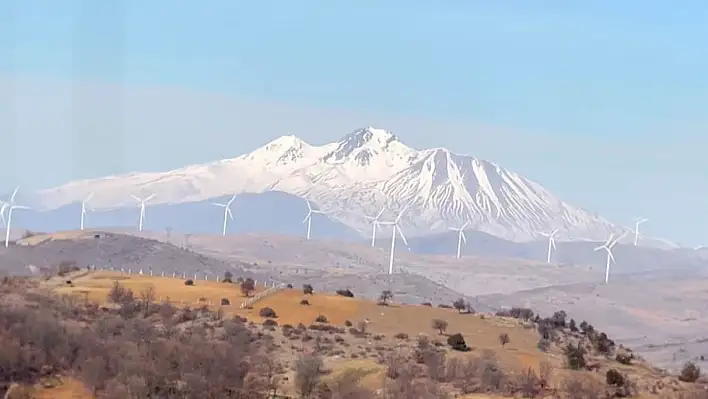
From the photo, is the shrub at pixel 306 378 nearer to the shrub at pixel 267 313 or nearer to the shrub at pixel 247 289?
the shrub at pixel 267 313

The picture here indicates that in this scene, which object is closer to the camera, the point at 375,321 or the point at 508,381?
the point at 508,381

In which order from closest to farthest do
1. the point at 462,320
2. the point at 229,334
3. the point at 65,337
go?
the point at 65,337 → the point at 229,334 → the point at 462,320

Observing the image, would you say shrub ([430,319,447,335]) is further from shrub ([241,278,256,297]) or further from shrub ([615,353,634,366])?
shrub ([241,278,256,297])

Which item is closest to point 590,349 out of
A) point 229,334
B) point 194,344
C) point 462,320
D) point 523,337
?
point 523,337

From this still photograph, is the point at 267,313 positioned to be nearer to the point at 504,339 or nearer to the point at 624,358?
the point at 504,339

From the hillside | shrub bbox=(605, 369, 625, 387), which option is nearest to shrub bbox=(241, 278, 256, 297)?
the hillside

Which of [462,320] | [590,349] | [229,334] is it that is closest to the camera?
[229,334]

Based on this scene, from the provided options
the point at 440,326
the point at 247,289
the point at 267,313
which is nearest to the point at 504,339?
the point at 440,326

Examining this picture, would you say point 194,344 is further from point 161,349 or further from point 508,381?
point 508,381

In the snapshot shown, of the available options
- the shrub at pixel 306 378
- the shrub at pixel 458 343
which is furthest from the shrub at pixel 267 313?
the shrub at pixel 306 378
